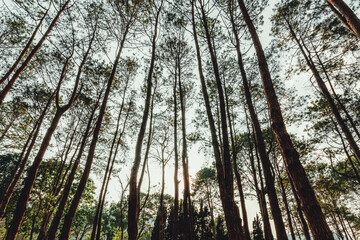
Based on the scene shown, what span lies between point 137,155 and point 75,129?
926 cm

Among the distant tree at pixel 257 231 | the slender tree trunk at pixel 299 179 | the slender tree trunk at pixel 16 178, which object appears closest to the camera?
the slender tree trunk at pixel 299 179

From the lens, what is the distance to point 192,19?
27.2ft

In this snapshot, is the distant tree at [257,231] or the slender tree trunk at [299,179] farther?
the distant tree at [257,231]

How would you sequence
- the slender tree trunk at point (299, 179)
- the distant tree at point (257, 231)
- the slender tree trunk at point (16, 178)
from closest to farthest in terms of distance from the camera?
the slender tree trunk at point (299, 179) → the slender tree trunk at point (16, 178) → the distant tree at point (257, 231)

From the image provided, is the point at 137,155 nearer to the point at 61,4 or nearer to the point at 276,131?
the point at 276,131

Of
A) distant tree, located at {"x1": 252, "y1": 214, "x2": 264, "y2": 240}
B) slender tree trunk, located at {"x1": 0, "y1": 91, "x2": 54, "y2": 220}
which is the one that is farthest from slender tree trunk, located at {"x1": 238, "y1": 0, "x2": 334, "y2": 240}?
distant tree, located at {"x1": 252, "y1": 214, "x2": 264, "y2": 240}

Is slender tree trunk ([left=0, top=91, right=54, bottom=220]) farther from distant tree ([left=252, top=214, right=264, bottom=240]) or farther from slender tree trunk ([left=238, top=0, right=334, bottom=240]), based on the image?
distant tree ([left=252, top=214, right=264, bottom=240])

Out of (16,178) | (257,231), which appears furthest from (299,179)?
(257,231)

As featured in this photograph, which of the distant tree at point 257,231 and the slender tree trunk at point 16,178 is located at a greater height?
the slender tree trunk at point 16,178

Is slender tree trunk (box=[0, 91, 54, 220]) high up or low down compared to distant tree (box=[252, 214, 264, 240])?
up

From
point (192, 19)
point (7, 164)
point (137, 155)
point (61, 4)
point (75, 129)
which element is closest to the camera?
point (137, 155)

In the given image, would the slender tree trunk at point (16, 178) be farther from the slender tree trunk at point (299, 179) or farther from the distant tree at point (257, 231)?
the distant tree at point (257, 231)

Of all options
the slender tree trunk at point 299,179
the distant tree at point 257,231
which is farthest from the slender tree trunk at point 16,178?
the distant tree at point 257,231

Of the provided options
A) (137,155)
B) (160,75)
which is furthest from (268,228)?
(160,75)
